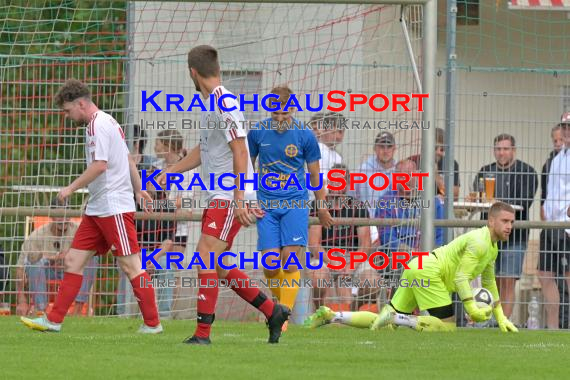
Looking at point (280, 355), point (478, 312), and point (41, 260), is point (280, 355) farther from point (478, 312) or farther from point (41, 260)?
point (41, 260)

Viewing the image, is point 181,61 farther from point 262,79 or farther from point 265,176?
point 265,176

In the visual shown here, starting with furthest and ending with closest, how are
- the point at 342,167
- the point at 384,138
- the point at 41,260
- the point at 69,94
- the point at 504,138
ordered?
the point at 41,260
the point at 342,167
the point at 384,138
the point at 504,138
the point at 69,94

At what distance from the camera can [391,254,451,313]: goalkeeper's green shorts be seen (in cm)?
1317

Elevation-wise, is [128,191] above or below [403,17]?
below

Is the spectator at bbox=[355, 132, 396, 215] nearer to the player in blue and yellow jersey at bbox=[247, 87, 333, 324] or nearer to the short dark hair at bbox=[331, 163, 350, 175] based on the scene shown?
the short dark hair at bbox=[331, 163, 350, 175]

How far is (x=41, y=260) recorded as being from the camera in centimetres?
1499

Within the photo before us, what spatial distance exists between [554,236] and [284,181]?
11.5 ft

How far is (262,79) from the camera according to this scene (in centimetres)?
1501

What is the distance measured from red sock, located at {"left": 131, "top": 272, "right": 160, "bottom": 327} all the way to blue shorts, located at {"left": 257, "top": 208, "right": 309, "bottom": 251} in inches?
65.6

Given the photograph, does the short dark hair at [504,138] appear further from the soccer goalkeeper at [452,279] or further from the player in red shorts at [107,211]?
the player in red shorts at [107,211]

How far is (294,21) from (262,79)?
0.79 metres

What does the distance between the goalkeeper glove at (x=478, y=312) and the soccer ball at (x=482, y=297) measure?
0.15 metres

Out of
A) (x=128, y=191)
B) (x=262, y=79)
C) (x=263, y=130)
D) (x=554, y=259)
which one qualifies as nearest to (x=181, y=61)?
(x=262, y=79)

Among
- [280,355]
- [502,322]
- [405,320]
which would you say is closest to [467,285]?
[502,322]
